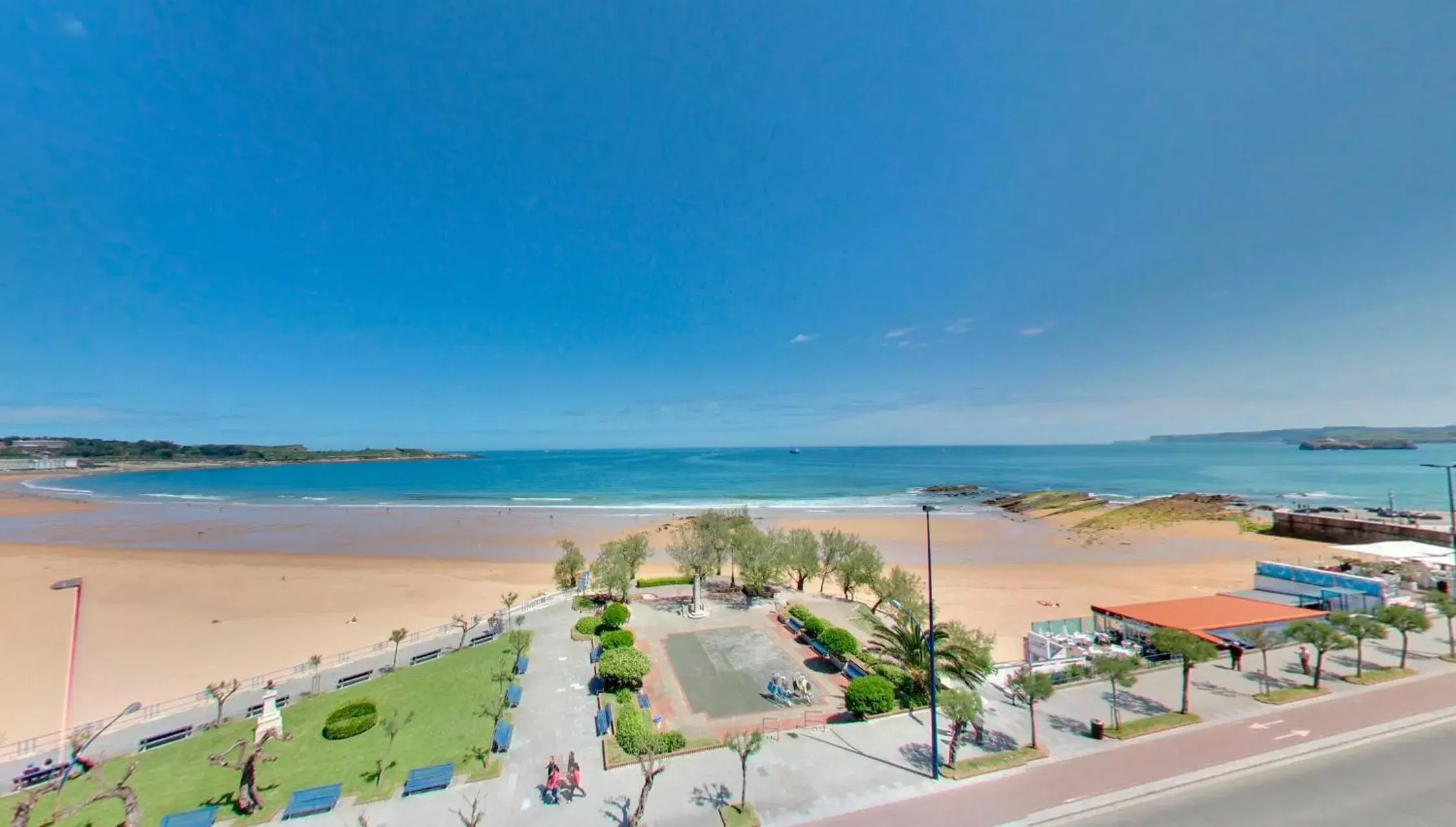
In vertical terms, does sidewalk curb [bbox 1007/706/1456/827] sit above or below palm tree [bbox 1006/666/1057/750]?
below

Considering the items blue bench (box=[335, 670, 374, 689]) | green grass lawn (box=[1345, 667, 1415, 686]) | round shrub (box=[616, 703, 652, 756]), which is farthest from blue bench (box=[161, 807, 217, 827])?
green grass lawn (box=[1345, 667, 1415, 686])

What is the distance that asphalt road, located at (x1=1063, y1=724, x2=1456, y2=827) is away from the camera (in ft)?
33.6

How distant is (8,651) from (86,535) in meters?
41.2

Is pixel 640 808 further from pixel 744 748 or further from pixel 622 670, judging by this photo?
pixel 622 670

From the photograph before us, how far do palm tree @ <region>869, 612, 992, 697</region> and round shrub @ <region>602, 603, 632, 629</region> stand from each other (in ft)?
34.1

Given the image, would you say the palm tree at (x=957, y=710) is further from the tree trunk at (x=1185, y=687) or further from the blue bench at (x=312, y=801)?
the blue bench at (x=312, y=801)

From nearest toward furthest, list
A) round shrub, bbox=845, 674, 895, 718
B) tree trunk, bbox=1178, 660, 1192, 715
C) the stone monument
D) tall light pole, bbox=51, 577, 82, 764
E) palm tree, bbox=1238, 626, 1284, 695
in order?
tall light pole, bbox=51, 577, 82, 764 < the stone monument < tree trunk, bbox=1178, 660, 1192, 715 < round shrub, bbox=845, 674, 895, 718 < palm tree, bbox=1238, 626, 1284, 695

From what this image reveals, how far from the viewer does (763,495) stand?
8231cm

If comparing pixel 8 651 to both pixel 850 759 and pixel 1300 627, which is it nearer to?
pixel 850 759

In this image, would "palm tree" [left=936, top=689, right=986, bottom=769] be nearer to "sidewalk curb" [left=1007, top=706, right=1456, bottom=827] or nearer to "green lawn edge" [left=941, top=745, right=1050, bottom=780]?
"green lawn edge" [left=941, top=745, right=1050, bottom=780]

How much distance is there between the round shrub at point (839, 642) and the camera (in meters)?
18.2

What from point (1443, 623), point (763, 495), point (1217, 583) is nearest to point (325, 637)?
point (1443, 623)

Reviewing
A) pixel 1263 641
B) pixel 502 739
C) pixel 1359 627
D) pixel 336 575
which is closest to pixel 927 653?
pixel 1263 641

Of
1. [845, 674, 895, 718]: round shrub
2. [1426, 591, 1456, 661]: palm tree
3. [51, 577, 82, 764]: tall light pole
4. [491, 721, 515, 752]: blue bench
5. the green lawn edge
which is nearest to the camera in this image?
[51, 577, 82, 764]: tall light pole
